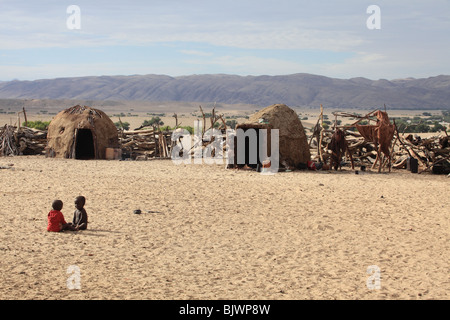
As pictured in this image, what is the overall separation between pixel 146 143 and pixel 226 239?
13276 mm

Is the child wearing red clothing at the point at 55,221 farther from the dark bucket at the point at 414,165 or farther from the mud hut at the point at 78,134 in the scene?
the dark bucket at the point at 414,165

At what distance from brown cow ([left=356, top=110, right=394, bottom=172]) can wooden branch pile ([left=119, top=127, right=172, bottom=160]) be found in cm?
742

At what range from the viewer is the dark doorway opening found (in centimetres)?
1980

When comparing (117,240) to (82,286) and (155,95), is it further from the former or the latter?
(155,95)

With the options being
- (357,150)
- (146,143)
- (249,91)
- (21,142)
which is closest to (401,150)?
(357,150)

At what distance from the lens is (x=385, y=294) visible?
596 cm

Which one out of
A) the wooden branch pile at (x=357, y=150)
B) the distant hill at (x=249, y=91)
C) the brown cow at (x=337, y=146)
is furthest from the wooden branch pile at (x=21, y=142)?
the distant hill at (x=249, y=91)

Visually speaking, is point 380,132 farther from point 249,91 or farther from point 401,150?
point 249,91

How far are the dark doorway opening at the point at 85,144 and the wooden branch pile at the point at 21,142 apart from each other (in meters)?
1.58

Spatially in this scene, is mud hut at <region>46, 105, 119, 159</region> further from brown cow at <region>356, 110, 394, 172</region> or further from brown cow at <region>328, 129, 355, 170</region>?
brown cow at <region>356, 110, 394, 172</region>

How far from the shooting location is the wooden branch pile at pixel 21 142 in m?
20.4

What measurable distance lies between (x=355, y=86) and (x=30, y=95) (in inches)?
3521

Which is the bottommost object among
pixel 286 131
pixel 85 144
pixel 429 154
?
pixel 429 154

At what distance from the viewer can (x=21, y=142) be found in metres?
20.5
